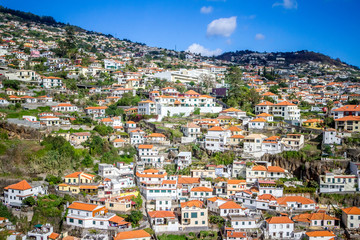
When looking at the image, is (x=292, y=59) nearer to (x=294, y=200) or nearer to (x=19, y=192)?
(x=294, y=200)

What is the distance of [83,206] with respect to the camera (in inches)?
1175

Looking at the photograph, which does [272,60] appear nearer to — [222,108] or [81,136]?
[222,108]

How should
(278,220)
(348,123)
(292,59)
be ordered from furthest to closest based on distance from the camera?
1. (292,59)
2. (348,123)
3. (278,220)

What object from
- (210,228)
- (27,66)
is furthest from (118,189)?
(27,66)

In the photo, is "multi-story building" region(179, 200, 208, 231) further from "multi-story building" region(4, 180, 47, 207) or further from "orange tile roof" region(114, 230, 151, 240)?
"multi-story building" region(4, 180, 47, 207)

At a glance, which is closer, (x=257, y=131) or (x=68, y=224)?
(x=68, y=224)

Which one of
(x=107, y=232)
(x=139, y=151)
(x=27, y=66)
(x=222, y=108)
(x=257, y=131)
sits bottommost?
(x=107, y=232)

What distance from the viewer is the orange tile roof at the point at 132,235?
27173 mm

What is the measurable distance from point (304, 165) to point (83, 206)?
868 inches

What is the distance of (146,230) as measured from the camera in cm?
2869

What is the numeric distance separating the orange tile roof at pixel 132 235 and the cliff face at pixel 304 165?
16.6 m

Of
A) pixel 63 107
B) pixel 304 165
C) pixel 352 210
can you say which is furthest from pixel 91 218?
pixel 63 107

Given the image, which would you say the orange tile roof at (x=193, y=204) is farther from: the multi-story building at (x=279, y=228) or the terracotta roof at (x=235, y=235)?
the multi-story building at (x=279, y=228)

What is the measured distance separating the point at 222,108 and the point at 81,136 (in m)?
22.3
